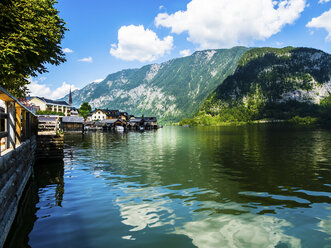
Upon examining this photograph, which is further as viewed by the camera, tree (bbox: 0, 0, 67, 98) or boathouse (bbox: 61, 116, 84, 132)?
boathouse (bbox: 61, 116, 84, 132)


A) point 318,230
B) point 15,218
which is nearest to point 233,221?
point 318,230

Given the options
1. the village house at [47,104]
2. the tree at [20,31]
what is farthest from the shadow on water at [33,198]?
the village house at [47,104]

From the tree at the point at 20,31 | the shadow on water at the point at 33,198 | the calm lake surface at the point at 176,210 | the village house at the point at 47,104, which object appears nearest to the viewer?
the calm lake surface at the point at 176,210

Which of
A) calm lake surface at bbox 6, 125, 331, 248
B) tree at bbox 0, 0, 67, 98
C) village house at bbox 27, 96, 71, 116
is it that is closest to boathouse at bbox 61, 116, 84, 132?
village house at bbox 27, 96, 71, 116

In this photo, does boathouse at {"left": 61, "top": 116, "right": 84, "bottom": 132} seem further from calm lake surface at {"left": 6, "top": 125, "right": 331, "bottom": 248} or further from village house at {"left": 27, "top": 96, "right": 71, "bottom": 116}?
calm lake surface at {"left": 6, "top": 125, "right": 331, "bottom": 248}

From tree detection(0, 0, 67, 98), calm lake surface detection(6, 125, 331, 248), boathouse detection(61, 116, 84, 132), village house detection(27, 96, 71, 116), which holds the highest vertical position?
village house detection(27, 96, 71, 116)

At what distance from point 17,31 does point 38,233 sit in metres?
13.9

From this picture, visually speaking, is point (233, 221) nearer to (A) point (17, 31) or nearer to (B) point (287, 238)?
(B) point (287, 238)

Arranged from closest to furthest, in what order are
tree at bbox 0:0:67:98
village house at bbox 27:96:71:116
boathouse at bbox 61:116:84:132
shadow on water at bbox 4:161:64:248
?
shadow on water at bbox 4:161:64:248 < tree at bbox 0:0:67:98 < boathouse at bbox 61:116:84:132 < village house at bbox 27:96:71:116

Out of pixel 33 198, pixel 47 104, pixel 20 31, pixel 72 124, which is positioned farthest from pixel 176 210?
pixel 47 104

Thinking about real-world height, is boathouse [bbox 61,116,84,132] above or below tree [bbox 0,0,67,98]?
below

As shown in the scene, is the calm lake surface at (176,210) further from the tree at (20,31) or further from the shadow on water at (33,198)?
the tree at (20,31)

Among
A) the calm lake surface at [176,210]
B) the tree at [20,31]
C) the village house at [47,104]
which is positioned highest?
the village house at [47,104]

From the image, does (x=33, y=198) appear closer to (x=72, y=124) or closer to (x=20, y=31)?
(x=20, y=31)
